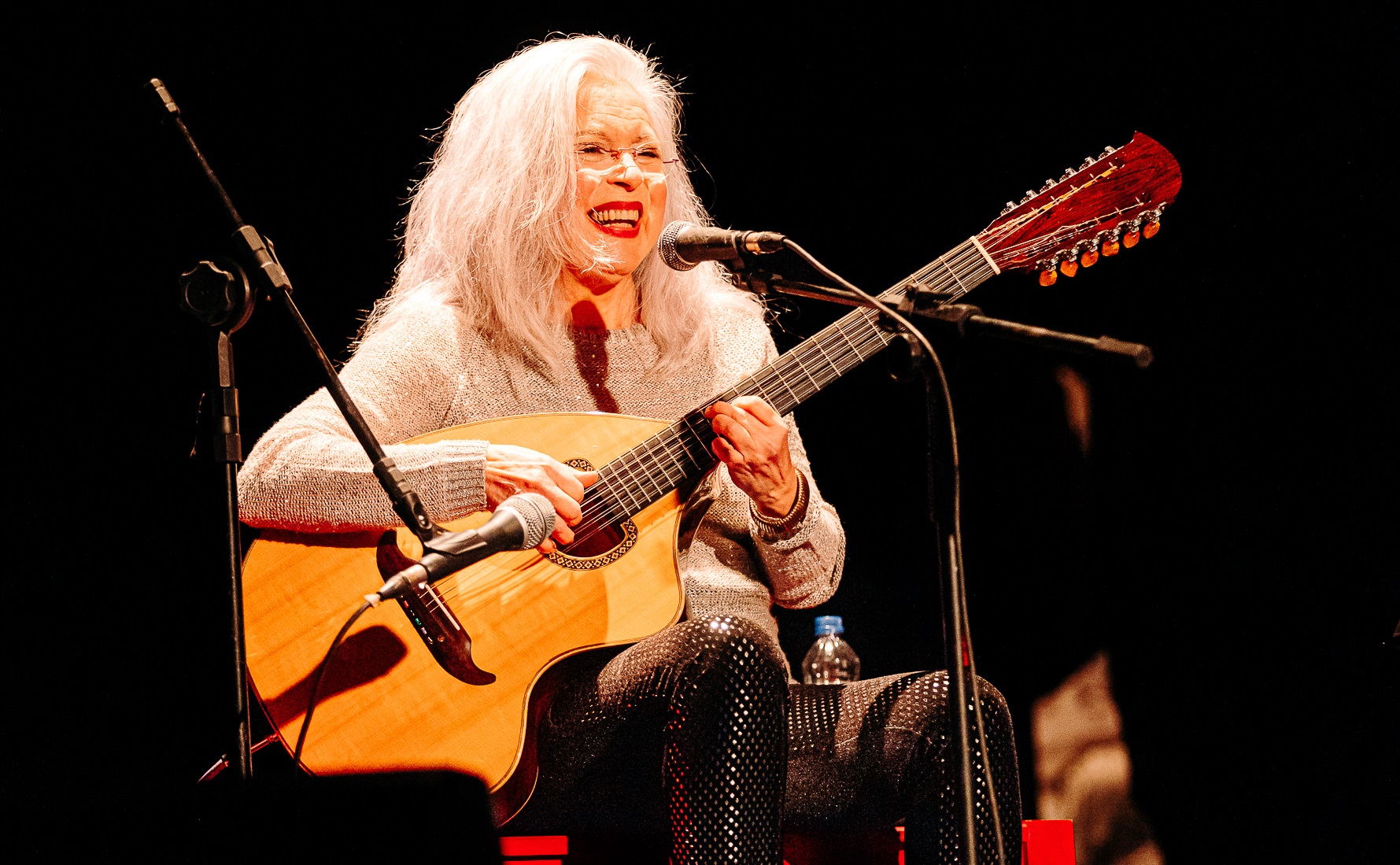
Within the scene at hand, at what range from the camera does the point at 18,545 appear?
2311mm

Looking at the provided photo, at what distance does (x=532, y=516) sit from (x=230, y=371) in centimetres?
44

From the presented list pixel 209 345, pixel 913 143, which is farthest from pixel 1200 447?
pixel 209 345

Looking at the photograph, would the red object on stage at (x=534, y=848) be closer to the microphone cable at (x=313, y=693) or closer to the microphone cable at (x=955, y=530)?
the microphone cable at (x=313, y=693)

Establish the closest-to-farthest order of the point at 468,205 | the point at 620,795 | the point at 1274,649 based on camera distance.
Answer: the point at 620,795
the point at 468,205
the point at 1274,649

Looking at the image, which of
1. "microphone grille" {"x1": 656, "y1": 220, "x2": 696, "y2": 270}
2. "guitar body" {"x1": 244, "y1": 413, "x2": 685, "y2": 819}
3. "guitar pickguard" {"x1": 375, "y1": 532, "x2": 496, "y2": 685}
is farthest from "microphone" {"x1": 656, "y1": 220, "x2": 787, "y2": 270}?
"guitar pickguard" {"x1": 375, "y1": 532, "x2": 496, "y2": 685}

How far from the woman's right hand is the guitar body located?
84mm

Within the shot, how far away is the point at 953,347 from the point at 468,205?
1.43m

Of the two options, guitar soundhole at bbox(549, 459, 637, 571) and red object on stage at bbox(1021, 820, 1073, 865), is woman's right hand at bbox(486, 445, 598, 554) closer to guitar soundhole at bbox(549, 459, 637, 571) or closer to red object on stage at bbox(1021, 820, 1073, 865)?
guitar soundhole at bbox(549, 459, 637, 571)

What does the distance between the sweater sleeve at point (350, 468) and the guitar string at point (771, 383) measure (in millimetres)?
233

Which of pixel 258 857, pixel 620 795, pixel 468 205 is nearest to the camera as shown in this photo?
pixel 258 857

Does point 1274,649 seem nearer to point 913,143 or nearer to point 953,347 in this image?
point 953,347

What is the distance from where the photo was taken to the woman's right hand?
5.82 ft

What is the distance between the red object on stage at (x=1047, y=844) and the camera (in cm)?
180

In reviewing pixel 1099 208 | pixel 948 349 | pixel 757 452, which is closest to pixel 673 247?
pixel 757 452
